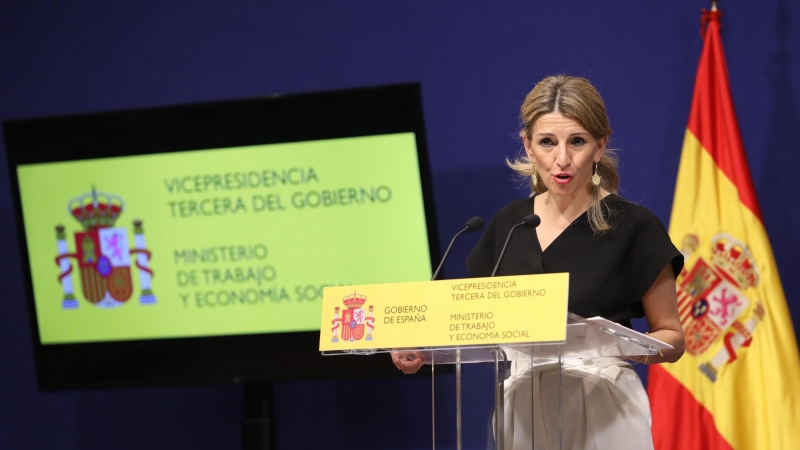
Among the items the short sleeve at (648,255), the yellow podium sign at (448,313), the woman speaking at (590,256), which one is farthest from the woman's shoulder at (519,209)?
the yellow podium sign at (448,313)

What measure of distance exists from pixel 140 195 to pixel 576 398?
7.82 feet

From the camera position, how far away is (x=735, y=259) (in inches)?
125

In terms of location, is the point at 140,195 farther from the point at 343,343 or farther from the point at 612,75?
the point at 343,343

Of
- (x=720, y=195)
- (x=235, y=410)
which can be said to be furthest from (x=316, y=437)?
(x=720, y=195)

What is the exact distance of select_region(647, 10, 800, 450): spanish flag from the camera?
3062 millimetres

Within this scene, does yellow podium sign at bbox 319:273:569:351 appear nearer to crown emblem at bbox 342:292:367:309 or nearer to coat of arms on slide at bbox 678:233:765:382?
crown emblem at bbox 342:292:367:309

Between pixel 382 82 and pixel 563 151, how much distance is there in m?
1.90

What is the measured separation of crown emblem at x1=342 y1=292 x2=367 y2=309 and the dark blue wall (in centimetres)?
197

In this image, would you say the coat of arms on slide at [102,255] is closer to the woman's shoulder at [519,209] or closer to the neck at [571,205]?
the woman's shoulder at [519,209]

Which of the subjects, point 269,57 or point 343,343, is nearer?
point 343,343

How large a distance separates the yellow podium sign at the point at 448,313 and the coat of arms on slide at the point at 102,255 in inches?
85.8

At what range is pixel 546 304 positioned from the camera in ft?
5.10

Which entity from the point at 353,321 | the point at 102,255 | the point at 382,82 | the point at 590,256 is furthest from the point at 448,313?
the point at 102,255

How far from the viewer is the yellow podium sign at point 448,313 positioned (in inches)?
61.2
